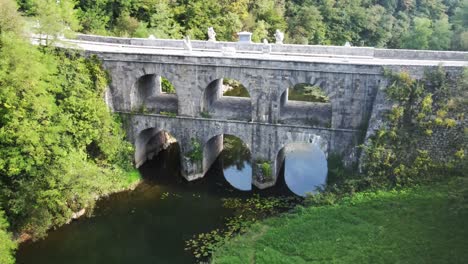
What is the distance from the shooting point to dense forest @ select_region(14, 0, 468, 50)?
44906 mm

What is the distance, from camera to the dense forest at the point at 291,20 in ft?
147

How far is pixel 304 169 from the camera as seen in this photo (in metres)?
33.6

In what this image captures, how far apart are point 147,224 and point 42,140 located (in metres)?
7.40

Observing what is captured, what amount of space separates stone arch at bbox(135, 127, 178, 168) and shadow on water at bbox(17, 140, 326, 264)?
1.22 metres

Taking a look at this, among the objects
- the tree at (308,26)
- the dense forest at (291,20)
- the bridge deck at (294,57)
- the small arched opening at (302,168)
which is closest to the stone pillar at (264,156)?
the small arched opening at (302,168)

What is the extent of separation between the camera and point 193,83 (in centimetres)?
2933

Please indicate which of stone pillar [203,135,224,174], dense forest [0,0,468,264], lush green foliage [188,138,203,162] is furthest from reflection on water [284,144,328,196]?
dense forest [0,0,468,264]

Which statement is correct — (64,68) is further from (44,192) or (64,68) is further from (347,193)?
(347,193)

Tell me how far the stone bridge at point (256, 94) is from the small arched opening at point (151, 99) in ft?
0.24

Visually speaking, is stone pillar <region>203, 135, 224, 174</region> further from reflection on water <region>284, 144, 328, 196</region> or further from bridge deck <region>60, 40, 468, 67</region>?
bridge deck <region>60, 40, 468, 67</region>

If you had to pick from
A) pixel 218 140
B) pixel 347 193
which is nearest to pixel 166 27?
pixel 218 140

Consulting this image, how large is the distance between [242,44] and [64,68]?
449 inches

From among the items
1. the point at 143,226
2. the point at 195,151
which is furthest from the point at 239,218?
the point at 195,151

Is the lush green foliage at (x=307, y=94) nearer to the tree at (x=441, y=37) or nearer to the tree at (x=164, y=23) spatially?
the tree at (x=164, y=23)
